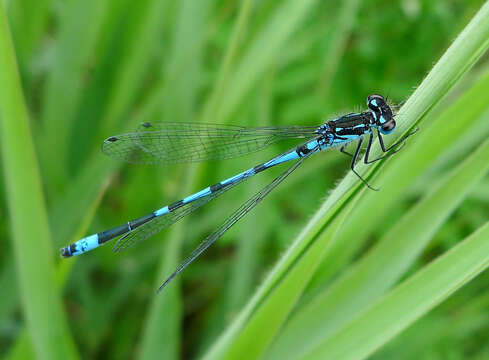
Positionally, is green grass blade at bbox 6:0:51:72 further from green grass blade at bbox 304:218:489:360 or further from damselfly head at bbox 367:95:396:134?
green grass blade at bbox 304:218:489:360

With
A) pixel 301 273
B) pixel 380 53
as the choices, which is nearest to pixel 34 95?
pixel 380 53

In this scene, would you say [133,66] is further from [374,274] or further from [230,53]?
[374,274]

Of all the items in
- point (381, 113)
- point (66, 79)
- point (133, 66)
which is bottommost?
point (381, 113)

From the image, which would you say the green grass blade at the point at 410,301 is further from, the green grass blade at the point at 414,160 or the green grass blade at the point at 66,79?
the green grass blade at the point at 66,79

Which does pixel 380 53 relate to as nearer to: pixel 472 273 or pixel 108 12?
pixel 108 12

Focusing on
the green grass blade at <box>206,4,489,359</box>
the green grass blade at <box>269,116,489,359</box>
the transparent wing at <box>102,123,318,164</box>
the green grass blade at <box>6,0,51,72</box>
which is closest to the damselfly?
the transparent wing at <box>102,123,318,164</box>

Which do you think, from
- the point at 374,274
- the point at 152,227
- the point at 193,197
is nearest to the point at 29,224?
the point at 152,227

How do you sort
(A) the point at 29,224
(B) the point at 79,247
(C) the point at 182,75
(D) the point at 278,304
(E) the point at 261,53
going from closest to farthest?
1. (D) the point at 278,304
2. (A) the point at 29,224
3. (B) the point at 79,247
4. (E) the point at 261,53
5. (C) the point at 182,75
